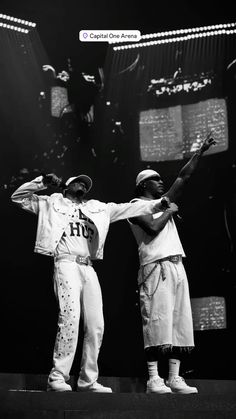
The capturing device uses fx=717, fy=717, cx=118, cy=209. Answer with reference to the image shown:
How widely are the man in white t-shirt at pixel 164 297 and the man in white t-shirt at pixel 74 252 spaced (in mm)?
251

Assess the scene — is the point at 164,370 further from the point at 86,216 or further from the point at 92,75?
the point at 92,75

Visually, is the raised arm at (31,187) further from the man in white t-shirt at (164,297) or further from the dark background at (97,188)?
the dark background at (97,188)

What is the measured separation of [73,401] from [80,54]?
5.20m

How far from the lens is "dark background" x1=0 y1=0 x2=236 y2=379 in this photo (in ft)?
27.3

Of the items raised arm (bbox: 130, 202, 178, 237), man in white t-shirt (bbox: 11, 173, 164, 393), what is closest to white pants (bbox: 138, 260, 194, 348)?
raised arm (bbox: 130, 202, 178, 237)

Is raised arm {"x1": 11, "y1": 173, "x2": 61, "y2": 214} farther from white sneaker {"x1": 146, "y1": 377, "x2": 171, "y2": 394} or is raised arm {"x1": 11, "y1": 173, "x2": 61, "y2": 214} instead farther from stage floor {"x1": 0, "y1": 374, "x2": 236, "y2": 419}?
white sneaker {"x1": 146, "y1": 377, "x2": 171, "y2": 394}

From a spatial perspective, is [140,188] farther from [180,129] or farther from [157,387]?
[180,129]

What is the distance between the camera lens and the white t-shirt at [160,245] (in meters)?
6.34

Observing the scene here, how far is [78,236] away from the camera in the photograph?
617cm

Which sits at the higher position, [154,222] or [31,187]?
[31,187]

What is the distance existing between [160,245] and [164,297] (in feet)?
1.60

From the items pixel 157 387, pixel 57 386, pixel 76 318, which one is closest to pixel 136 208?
pixel 76 318

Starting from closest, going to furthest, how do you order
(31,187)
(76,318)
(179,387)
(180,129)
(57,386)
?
(57,386) → (76,318) → (179,387) → (31,187) → (180,129)

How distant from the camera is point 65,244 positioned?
609 centimetres
